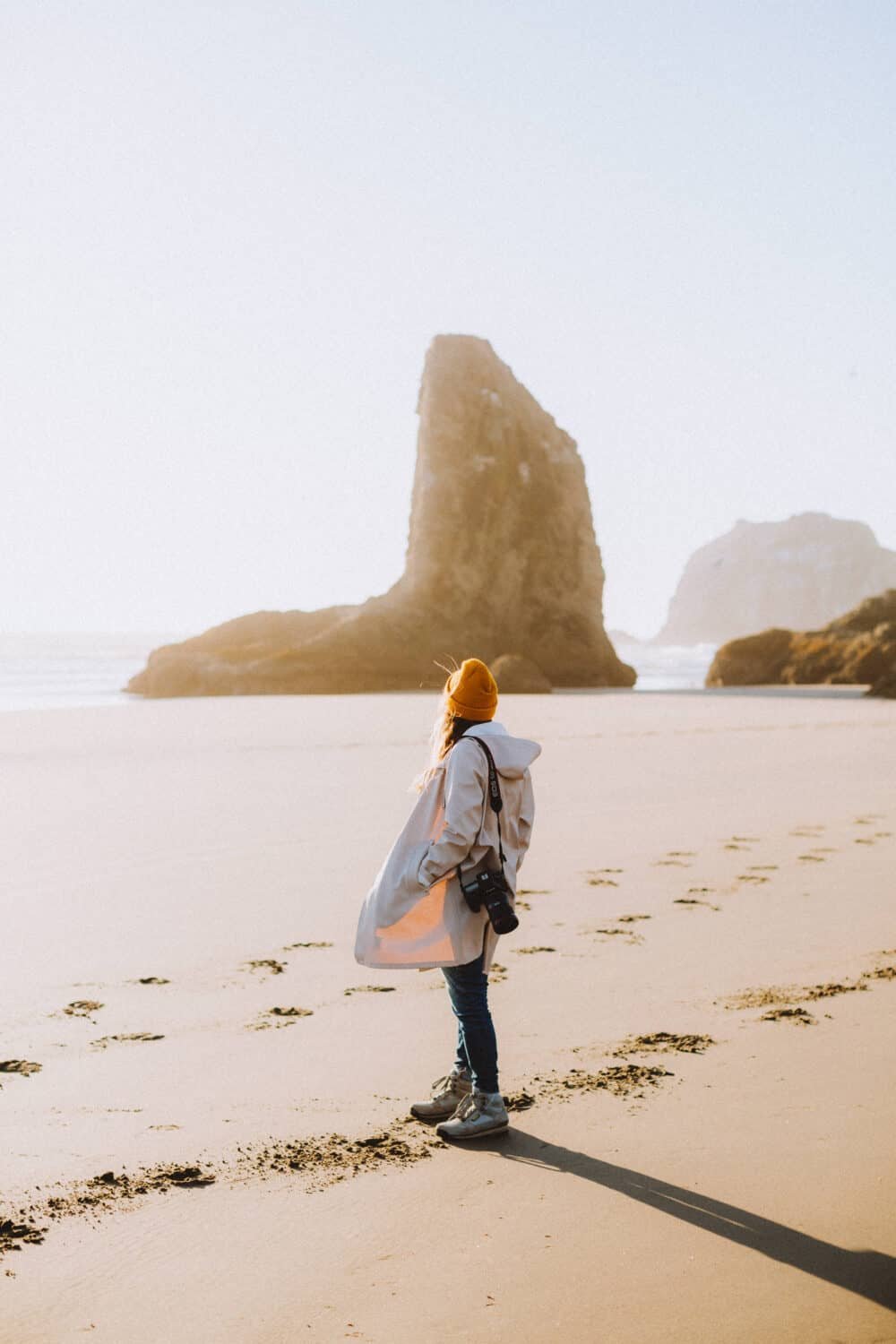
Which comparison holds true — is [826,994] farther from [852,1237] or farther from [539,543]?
[539,543]

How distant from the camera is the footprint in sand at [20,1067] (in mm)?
4047

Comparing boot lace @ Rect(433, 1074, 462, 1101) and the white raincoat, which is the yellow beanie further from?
boot lace @ Rect(433, 1074, 462, 1101)

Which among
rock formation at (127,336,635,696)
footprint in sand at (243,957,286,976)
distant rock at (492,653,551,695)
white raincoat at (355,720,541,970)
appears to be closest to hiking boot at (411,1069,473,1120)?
white raincoat at (355,720,541,970)

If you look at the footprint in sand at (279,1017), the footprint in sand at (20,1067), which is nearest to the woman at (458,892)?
the footprint in sand at (279,1017)

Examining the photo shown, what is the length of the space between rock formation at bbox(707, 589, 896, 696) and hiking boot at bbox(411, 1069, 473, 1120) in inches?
1491

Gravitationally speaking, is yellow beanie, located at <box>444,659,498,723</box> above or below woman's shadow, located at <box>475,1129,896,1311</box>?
above

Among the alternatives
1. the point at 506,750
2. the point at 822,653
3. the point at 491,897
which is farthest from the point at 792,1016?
the point at 822,653

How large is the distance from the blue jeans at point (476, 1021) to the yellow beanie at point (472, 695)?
0.81 meters

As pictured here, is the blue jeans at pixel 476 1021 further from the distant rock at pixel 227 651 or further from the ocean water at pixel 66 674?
the distant rock at pixel 227 651

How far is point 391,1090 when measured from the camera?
4023mm

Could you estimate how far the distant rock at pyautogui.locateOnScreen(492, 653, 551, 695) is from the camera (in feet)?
120

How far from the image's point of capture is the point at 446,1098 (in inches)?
151

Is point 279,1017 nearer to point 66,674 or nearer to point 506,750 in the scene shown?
point 506,750

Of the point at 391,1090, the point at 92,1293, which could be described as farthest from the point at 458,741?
the point at 92,1293
